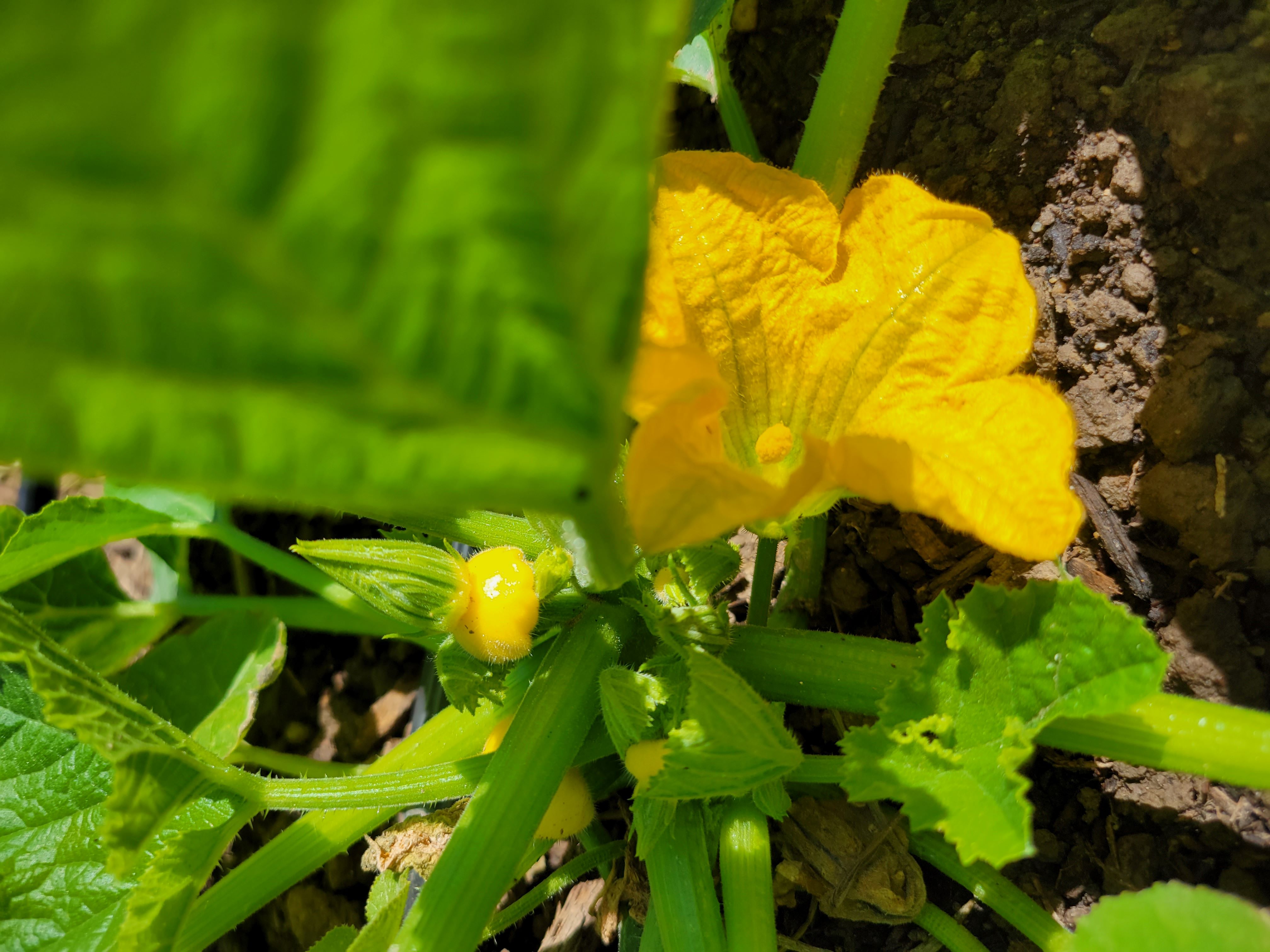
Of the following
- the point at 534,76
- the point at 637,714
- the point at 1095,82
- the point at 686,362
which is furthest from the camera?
the point at 1095,82

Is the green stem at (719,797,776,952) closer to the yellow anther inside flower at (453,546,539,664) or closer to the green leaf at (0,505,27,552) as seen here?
the yellow anther inside flower at (453,546,539,664)

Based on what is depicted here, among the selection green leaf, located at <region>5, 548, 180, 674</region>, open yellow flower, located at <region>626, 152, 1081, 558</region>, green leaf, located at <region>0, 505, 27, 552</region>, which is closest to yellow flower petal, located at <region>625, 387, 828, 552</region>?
open yellow flower, located at <region>626, 152, 1081, 558</region>

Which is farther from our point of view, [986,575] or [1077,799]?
[986,575]

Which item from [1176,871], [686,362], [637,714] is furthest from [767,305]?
[1176,871]

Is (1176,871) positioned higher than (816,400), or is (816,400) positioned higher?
(816,400)

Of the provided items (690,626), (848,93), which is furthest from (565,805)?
(848,93)

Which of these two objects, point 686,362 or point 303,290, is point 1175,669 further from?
point 303,290
